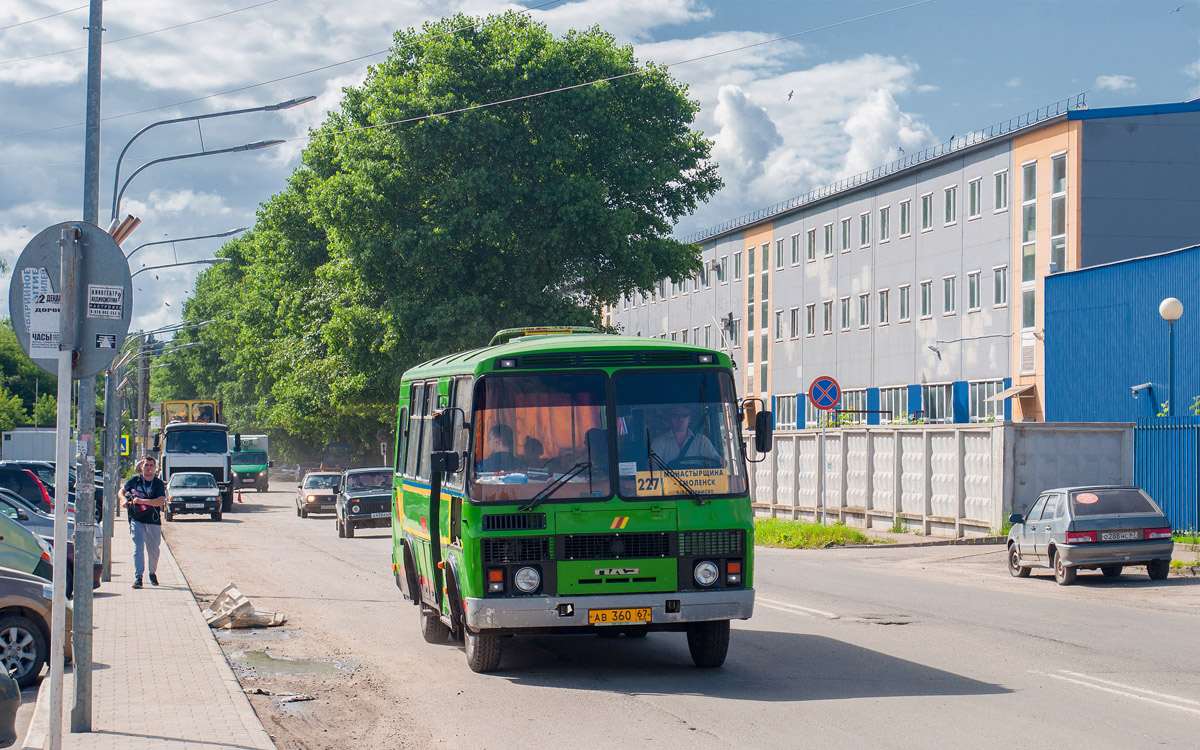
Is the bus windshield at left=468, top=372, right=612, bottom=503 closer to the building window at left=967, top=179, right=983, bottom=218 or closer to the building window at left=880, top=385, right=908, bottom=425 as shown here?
the building window at left=967, top=179, right=983, bottom=218

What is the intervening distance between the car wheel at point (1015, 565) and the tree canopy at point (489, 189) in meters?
19.2

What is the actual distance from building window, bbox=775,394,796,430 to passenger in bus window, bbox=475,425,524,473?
58191mm

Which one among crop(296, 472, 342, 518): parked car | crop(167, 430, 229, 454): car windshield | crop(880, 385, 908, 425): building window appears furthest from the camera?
crop(880, 385, 908, 425): building window

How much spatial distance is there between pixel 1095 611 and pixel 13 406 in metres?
108

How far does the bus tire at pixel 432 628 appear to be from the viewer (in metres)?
13.1

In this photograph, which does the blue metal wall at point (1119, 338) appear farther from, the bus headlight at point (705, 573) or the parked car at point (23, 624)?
the parked car at point (23, 624)

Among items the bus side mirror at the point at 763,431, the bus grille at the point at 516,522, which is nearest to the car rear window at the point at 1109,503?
the bus side mirror at the point at 763,431

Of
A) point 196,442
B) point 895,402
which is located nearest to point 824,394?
point 196,442

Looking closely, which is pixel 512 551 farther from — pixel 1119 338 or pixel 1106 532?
pixel 1119 338

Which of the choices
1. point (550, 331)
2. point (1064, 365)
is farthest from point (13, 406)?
point (550, 331)

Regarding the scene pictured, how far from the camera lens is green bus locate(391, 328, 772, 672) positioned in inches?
400

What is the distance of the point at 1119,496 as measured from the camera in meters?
19.1

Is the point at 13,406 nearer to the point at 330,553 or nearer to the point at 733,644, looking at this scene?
the point at 330,553

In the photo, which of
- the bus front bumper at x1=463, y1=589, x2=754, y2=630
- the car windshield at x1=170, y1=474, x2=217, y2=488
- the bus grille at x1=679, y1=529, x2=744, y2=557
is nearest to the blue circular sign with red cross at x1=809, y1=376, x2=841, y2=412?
the bus grille at x1=679, y1=529, x2=744, y2=557
